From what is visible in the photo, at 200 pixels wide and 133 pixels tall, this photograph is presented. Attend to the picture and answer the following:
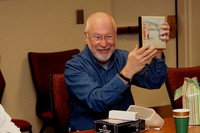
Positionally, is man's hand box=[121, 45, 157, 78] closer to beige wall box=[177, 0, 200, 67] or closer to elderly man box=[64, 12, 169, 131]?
elderly man box=[64, 12, 169, 131]

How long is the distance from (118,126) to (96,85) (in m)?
0.56

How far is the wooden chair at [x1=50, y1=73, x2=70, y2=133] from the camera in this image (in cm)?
262

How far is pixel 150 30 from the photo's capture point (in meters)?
2.27

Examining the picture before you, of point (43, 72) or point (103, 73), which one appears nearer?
point (103, 73)

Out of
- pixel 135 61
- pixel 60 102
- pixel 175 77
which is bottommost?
pixel 60 102

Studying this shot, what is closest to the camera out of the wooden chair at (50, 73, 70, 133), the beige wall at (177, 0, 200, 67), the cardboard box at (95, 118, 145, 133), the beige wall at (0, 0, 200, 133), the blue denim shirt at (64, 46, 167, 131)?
the cardboard box at (95, 118, 145, 133)

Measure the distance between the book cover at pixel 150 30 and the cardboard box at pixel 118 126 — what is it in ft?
1.51

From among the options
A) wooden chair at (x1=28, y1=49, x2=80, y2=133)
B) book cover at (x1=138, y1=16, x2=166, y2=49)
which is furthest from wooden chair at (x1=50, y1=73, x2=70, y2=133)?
wooden chair at (x1=28, y1=49, x2=80, y2=133)

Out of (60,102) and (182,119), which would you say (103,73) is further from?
(182,119)

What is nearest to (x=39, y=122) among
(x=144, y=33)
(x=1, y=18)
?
(x=1, y=18)

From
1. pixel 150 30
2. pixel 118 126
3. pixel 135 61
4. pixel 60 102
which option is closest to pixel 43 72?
pixel 60 102

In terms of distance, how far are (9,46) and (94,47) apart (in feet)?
5.55

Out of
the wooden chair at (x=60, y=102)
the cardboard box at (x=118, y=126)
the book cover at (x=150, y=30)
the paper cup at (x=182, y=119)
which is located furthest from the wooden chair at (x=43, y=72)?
the paper cup at (x=182, y=119)

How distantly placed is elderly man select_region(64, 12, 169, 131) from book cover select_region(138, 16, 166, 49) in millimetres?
29
